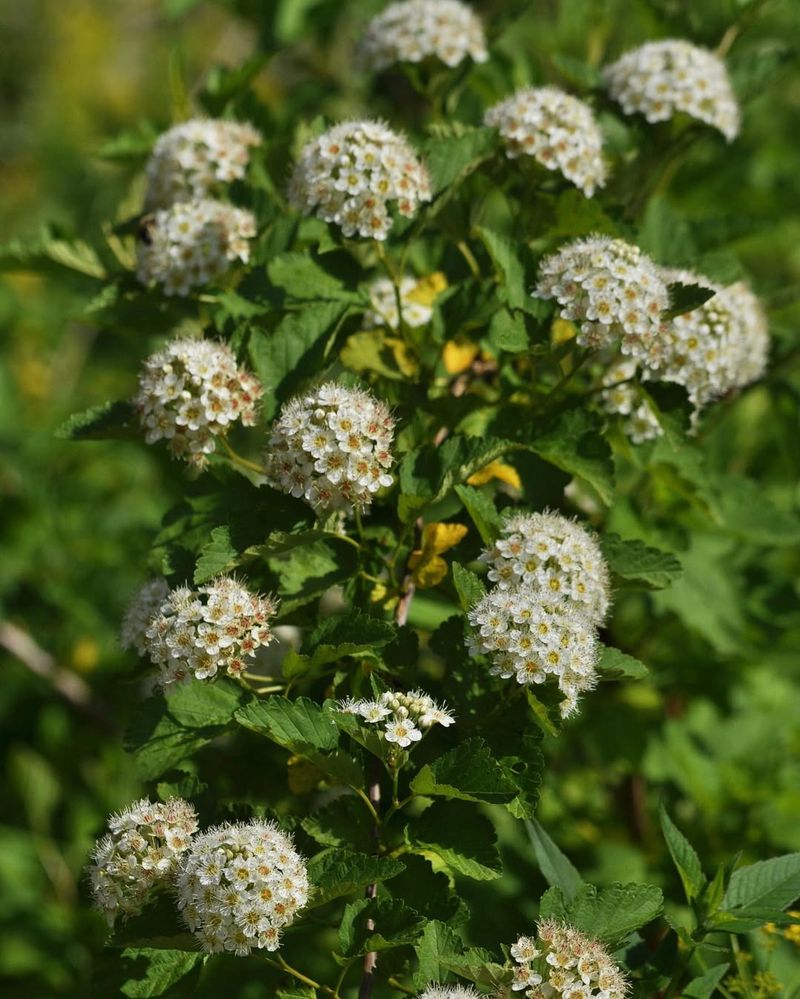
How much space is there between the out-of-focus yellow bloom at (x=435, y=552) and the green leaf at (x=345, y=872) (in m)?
0.58

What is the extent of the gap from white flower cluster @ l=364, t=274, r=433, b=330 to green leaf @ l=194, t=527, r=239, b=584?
29.1 inches

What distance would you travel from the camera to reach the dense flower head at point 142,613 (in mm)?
2176

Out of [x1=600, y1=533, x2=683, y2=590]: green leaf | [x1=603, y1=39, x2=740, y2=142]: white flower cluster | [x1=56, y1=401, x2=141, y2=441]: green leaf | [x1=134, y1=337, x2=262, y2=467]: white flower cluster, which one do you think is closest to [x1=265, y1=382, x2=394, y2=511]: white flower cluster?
[x1=134, y1=337, x2=262, y2=467]: white flower cluster

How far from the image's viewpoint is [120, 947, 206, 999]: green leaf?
1974mm

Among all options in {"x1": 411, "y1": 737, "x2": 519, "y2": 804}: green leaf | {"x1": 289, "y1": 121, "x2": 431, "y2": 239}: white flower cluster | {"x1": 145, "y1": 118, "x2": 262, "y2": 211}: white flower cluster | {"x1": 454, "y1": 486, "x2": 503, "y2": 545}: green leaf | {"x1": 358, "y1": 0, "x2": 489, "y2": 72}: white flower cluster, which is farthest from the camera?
{"x1": 358, "y1": 0, "x2": 489, "y2": 72}: white flower cluster

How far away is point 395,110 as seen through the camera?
390 cm

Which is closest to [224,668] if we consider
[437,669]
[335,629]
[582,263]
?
[335,629]

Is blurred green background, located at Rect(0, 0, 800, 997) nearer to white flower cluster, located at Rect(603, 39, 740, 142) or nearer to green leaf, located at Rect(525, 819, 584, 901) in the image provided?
white flower cluster, located at Rect(603, 39, 740, 142)

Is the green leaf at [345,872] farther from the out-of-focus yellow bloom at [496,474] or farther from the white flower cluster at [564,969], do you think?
the out-of-focus yellow bloom at [496,474]

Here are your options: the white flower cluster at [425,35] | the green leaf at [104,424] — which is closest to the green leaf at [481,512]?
the green leaf at [104,424]

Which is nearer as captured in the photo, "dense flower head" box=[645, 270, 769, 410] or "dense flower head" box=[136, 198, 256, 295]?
"dense flower head" box=[645, 270, 769, 410]

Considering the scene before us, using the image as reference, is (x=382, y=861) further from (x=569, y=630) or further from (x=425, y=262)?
(x=425, y=262)

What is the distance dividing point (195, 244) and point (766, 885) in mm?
1768

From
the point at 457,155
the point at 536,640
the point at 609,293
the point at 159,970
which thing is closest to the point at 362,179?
the point at 457,155
